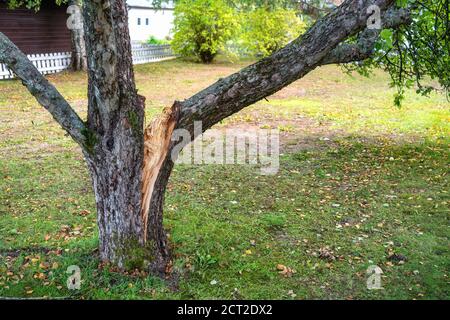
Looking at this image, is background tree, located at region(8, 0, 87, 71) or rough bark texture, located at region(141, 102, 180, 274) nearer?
rough bark texture, located at region(141, 102, 180, 274)

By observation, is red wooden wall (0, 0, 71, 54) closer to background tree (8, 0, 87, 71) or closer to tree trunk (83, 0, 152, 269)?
background tree (8, 0, 87, 71)

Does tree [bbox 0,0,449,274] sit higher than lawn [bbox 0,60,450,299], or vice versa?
tree [bbox 0,0,449,274]

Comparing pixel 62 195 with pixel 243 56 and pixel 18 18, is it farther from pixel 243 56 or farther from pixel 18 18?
pixel 243 56

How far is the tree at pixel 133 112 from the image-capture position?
160 inches

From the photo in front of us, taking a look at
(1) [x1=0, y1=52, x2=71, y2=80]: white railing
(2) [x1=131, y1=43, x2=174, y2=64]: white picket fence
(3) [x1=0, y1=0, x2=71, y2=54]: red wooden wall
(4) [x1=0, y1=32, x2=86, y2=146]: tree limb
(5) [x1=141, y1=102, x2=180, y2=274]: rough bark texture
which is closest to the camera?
(4) [x1=0, y1=32, x2=86, y2=146]: tree limb

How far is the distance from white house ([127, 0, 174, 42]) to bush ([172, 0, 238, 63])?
14.8 metres

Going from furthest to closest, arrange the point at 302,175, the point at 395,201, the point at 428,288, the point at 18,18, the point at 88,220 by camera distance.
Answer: the point at 18,18, the point at 302,175, the point at 395,201, the point at 88,220, the point at 428,288

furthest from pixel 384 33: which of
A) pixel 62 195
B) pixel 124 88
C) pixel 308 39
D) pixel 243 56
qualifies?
pixel 243 56

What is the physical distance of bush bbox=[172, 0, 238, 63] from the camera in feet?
77.9

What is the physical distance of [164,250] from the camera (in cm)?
480

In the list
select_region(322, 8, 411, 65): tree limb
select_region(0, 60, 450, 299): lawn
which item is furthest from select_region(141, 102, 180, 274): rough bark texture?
select_region(322, 8, 411, 65): tree limb

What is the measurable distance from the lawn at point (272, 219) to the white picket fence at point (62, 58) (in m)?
9.11

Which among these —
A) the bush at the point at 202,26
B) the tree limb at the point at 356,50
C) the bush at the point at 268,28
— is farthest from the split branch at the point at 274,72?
the bush at the point at 268,28
